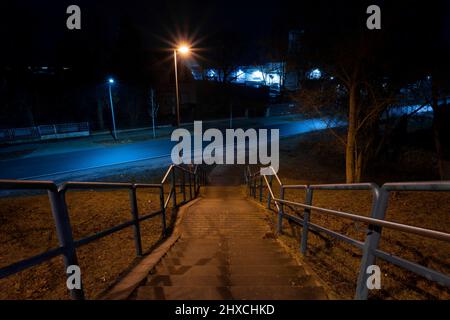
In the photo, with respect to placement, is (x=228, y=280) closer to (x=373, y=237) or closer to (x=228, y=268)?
(x=228, y=268)

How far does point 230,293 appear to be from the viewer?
8.50ft

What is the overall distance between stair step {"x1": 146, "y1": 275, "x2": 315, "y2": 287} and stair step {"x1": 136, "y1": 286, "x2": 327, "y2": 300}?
0.27m

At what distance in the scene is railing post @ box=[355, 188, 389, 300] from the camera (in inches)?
87.0

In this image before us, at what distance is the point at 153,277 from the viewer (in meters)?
3.05

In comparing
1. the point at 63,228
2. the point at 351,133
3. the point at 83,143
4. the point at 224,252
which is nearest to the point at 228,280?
the point at 224,252

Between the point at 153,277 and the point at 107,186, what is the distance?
1.25 metres

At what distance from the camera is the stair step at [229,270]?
127 inches

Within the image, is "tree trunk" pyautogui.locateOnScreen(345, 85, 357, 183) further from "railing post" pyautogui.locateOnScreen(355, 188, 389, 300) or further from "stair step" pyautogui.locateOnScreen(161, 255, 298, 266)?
"railing post" pyautogui.locateOnScreen(355, 188, 389, 300)

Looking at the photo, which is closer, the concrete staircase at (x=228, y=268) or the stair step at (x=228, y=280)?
the concrete staircase at (x=228, y=268)

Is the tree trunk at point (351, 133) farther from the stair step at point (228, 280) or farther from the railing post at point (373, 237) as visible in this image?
the railing post at point (373, 237)

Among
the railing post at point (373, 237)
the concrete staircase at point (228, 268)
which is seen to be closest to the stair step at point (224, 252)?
the concrete staircase at point (228, 268)

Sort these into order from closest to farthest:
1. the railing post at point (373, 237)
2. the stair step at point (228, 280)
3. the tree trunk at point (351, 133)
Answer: the railing post at point (373, 237)
the stair step at point (228, 280)
the tree trunk at point (351, 133)
